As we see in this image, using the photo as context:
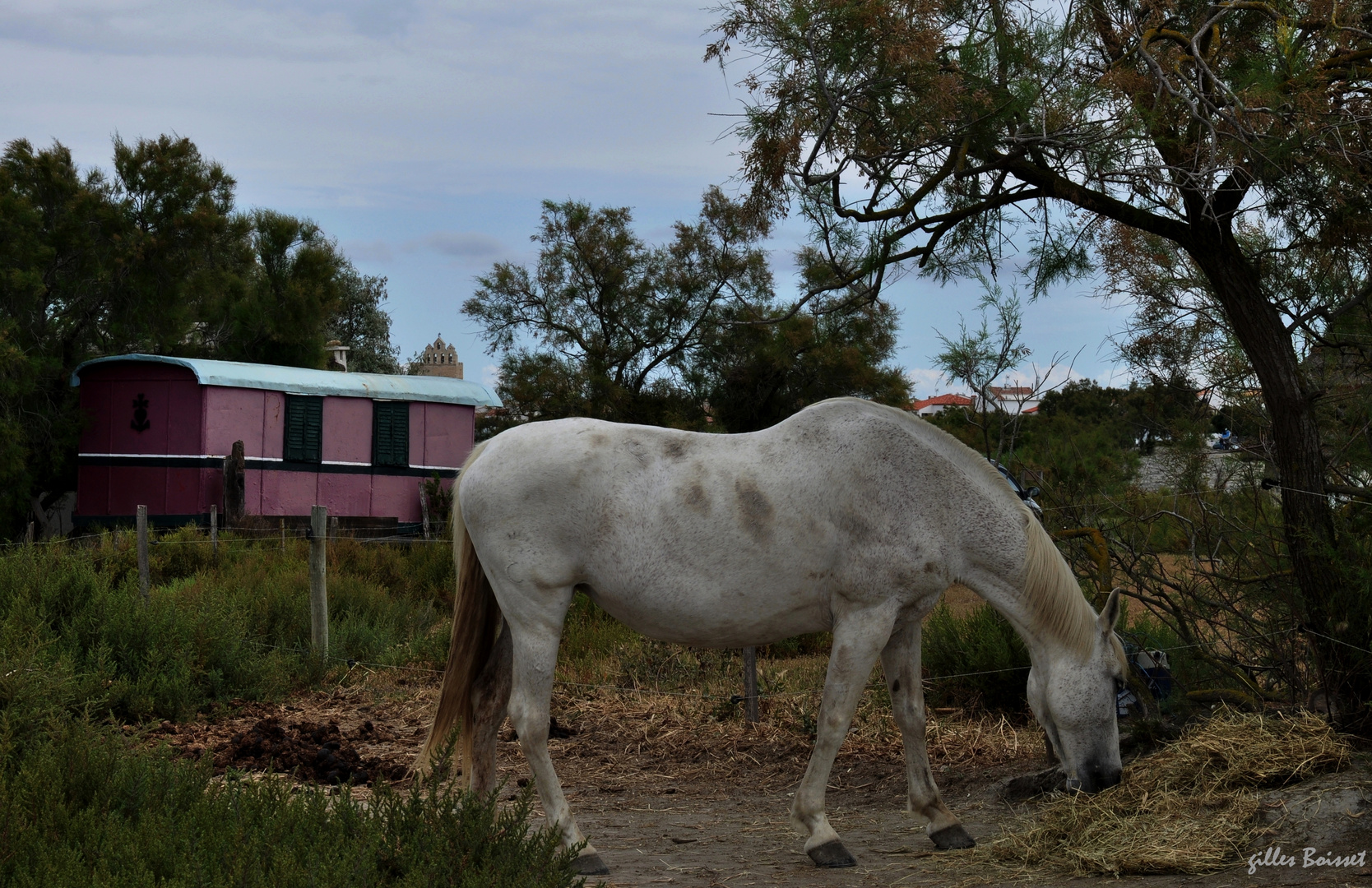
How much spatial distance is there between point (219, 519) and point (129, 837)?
566 inches

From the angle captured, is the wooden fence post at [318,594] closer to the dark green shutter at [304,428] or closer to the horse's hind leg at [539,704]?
the horse's hind leg at [539,704]

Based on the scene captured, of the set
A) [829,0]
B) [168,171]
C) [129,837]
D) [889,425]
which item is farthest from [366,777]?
[168,171]

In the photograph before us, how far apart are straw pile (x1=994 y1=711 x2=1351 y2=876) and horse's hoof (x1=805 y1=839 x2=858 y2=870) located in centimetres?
59

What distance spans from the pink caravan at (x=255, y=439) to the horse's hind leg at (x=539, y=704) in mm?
12884

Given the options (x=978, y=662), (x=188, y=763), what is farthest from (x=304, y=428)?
(x=188, y=763)

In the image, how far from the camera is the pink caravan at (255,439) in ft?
54.2

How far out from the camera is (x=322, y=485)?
17.6m

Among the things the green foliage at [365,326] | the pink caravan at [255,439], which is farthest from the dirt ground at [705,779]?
the green foliage at [365,326]

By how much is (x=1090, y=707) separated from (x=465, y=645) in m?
2.51

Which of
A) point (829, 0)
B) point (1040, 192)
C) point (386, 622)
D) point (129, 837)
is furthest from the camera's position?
point (386, 622)

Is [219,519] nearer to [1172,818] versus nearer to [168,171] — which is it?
[168,171]

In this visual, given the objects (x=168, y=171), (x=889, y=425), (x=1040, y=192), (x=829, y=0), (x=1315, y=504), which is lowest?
(x=1315, y=504)

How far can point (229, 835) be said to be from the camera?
3004 mm

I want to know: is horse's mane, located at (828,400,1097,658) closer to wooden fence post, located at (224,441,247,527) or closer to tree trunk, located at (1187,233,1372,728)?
tree trunk, located at (1187,233,1372,728)
